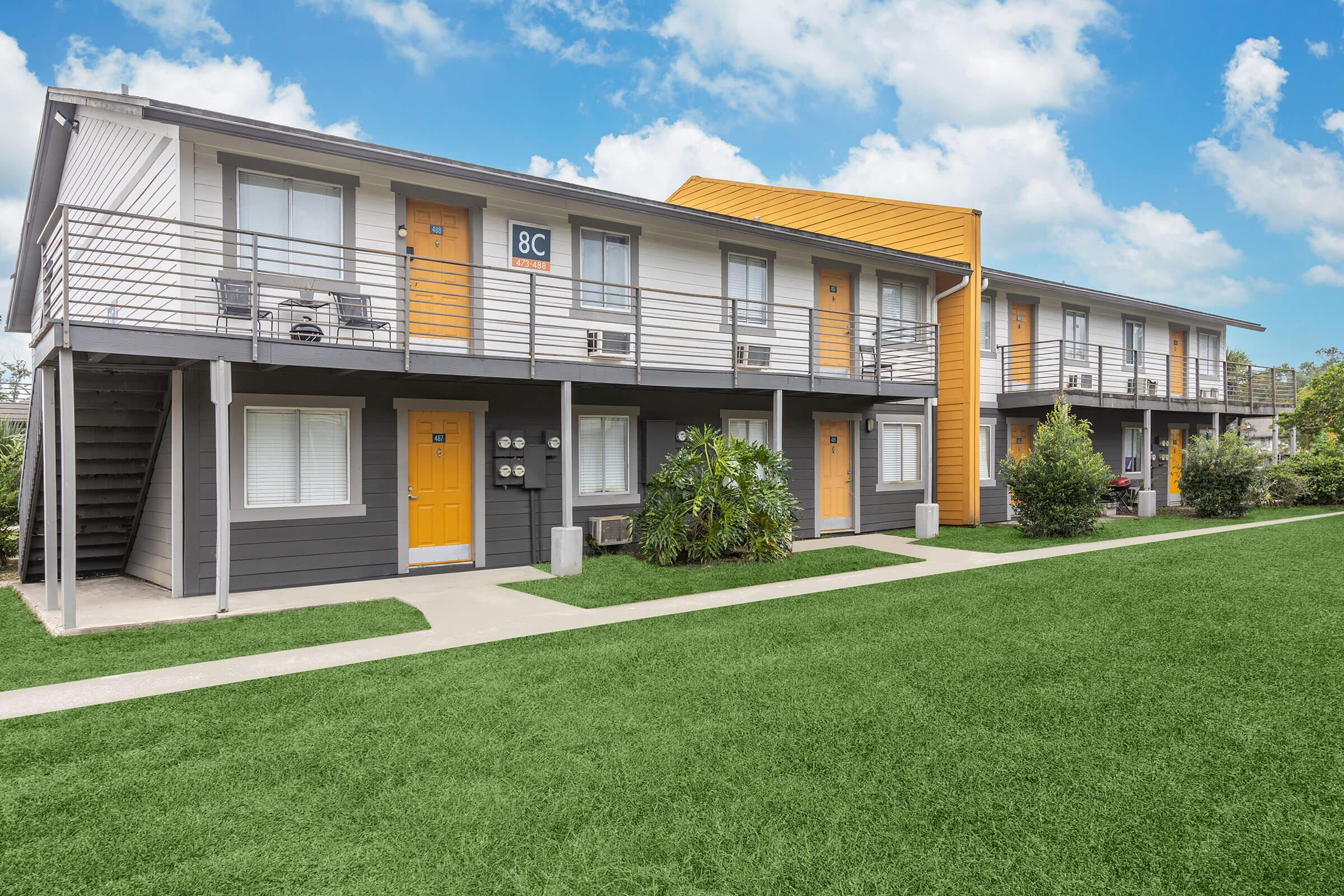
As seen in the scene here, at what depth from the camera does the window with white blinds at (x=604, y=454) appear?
11805mm

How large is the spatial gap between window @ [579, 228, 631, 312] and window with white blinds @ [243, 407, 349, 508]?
426 cm

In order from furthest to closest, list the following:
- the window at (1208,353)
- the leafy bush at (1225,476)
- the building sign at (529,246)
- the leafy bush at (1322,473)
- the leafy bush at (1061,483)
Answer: the window at (1208,353), the leafy bush at (1322,473), the leafy bush at (1225,476), the leafy bush at (1061,483), the building sign at (529,246)

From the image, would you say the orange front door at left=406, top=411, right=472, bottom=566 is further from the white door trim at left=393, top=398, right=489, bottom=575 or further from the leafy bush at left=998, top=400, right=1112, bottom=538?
the leafy bush at left=998, top=400, right=1112, bottom=538

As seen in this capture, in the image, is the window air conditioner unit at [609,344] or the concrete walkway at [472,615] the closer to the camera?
the concrete walkway at [472,615]

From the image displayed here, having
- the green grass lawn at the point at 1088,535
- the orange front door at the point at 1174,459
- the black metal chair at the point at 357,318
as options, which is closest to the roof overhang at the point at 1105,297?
the orange front door at the point at 1174,459

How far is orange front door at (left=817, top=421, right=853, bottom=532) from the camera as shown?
1458 centimetres

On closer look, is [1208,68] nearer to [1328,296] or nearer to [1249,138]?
[1249,138]

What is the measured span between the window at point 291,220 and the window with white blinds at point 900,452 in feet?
37.3

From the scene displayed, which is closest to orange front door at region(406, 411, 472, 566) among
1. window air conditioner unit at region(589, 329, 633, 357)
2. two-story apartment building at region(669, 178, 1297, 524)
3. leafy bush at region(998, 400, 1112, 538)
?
window air conditioner unit at region(589, 329, 633, 357)

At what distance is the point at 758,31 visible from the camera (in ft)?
78.8

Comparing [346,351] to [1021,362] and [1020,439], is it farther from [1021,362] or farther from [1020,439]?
[1020,439]

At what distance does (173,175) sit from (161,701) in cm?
652

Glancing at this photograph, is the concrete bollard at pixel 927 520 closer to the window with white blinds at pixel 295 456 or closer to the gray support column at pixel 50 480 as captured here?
the window with white blinds at pixel 295 456

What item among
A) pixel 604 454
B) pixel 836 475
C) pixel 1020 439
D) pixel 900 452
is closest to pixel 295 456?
pixel 604 454
